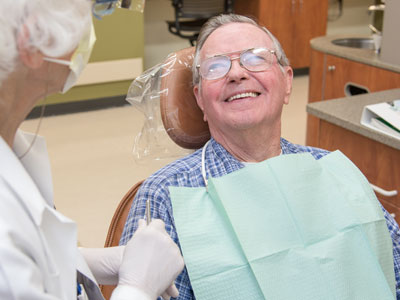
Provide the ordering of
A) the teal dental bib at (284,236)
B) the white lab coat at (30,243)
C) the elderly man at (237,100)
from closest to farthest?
1. the white lab coat at (30,243)
2. the teal dental bib at (284,236)
3. the elderly man at (237,100)

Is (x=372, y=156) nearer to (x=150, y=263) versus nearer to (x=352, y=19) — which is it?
(x=150, y=263)

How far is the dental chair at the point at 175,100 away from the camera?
164cm

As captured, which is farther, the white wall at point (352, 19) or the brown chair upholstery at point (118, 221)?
the white wall at point (352, 19)

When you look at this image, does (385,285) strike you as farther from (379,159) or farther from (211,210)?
(379,159)

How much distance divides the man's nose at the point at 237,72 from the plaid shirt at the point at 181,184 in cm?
20

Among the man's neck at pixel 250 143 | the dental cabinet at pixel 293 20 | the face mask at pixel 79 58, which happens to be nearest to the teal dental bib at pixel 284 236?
the man's neck at pixel 250 143

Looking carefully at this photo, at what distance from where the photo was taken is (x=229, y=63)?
1599 mm

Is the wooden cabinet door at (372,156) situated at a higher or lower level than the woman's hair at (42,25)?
lower

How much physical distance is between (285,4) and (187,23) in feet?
4.09

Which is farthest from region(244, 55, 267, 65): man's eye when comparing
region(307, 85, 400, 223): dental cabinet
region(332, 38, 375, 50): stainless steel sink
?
region(332, 38, 375, 50): stainless steel sink

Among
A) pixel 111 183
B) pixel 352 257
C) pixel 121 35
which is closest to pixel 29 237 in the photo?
pixel 352 257

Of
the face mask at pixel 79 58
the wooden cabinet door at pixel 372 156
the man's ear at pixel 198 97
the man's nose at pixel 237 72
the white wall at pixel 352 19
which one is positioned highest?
the face mask at pixel 79 58

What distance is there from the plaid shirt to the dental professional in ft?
1.38

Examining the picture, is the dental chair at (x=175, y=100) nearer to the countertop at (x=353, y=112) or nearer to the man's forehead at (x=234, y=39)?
the man's forehead at (x=234, y=39)
